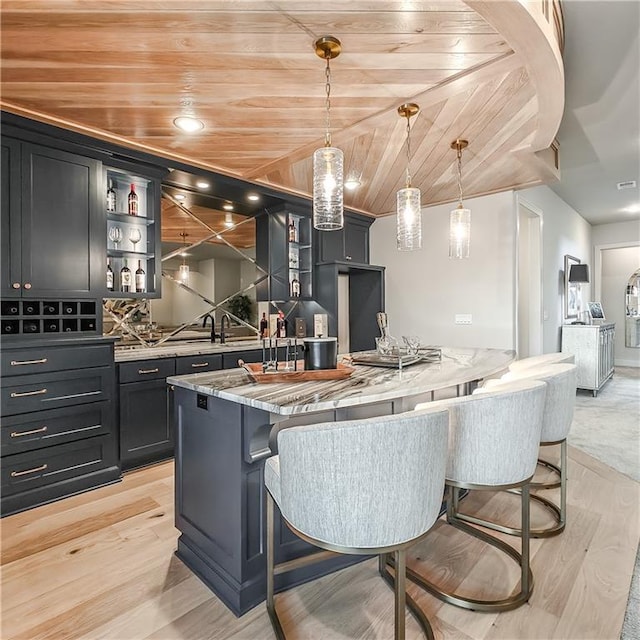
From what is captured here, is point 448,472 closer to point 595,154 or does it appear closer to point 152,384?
point 152,384

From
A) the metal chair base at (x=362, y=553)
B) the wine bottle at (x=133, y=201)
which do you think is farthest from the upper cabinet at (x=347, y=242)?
the metal chair base at (x=362, y=553)

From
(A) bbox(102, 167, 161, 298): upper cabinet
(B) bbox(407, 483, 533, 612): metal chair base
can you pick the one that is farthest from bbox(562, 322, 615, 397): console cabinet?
(A) bbox(102, 167, 161, 298): upper cabinet

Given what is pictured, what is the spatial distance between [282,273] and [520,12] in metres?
3.19

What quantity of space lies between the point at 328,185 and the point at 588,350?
5.31 meters

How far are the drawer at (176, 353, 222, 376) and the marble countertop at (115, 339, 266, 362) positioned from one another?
38 millimetres

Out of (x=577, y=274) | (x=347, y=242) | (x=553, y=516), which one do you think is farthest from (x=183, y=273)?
(x=577, y=274)

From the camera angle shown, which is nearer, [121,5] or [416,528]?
[416,528]

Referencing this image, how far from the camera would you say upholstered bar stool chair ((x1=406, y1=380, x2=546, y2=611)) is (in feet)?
5.25

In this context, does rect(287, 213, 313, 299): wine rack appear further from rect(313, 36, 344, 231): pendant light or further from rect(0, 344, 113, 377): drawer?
rect(313, 36, 344, 231): pendant light

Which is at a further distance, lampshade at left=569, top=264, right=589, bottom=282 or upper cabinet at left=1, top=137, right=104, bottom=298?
lampshade at left=569, top=264, right=589, bottom=282

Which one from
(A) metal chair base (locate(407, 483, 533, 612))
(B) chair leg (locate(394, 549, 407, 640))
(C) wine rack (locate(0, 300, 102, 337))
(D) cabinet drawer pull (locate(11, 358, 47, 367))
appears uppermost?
(C) wine rack (locate(0, 300, 102, 337))

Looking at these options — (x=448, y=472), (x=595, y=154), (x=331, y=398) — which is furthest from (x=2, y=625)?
(x=595, y=154)

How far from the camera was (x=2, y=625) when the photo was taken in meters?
1.62

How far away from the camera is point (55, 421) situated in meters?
2.71
